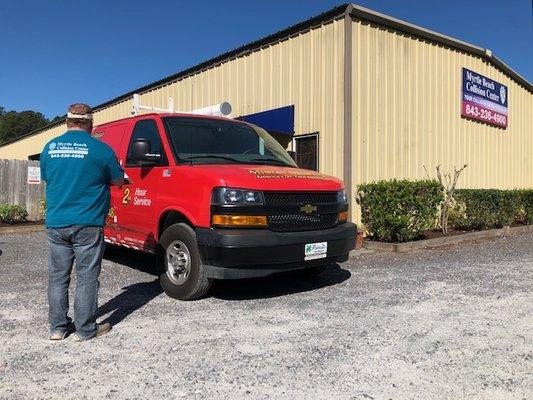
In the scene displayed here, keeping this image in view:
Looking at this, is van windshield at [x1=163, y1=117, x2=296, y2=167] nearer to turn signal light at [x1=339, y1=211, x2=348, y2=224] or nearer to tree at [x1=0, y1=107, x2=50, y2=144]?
turn signal light at [x1=339, y1=211, x2=348, y2=224]

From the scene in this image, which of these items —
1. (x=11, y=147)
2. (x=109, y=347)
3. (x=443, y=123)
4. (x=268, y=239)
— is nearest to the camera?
(x=109, y=347)

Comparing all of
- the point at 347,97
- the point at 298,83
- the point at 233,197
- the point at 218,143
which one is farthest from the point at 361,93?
the point at 233,197

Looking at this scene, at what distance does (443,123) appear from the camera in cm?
1264

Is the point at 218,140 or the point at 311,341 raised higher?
the point at 218,140

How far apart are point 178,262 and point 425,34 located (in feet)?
30.5

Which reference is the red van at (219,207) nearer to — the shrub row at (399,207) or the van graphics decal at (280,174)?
the van graphics decal at (280,174)

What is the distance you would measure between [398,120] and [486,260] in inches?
166

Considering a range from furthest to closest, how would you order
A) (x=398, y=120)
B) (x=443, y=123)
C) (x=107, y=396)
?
(x=443, y=123)
(x=398, y=120)
(x=107, y=396)

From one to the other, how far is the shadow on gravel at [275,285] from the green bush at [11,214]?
9.13 m

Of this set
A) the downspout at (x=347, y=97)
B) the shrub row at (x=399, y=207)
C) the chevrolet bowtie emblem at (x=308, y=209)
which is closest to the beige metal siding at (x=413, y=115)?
the downspout at (x=347, y=97)

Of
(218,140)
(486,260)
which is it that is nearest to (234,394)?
(218,140)

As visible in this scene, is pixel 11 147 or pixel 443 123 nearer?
pixel 443 123

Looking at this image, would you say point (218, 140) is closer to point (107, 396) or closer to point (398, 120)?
point (107, 396)

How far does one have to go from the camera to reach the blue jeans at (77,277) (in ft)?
13.0
